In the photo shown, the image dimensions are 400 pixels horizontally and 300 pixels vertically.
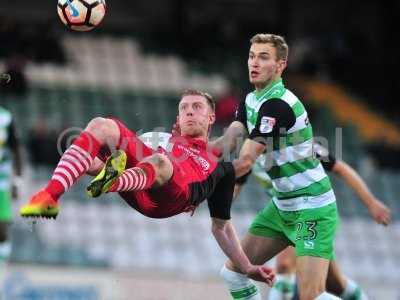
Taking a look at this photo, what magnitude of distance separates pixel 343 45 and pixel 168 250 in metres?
7.71

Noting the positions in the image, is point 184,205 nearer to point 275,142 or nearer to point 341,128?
point 275,142

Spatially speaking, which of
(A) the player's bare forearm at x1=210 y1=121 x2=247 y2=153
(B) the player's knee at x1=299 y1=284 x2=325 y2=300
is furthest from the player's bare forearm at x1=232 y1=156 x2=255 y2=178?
(B) the player's knee at x1=299 y1=284 x2=325 y2=300

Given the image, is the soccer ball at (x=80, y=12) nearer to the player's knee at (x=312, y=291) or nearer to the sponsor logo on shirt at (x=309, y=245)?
the sponsor logo on shirt at (x=309, y=245)

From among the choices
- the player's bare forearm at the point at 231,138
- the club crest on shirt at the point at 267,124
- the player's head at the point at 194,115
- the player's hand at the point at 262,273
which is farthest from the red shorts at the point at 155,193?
the player's bare forearm at the point at 231,138

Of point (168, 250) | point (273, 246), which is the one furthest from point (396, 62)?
point (273, 246)

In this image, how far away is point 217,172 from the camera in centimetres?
747

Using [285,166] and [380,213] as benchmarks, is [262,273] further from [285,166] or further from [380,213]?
[380,213]

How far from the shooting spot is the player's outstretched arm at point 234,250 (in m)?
7.58

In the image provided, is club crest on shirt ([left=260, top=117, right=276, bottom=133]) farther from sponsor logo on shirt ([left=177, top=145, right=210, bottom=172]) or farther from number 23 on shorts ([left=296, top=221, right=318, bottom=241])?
number 23 on shorts ([left=296, top=221, right=318, bottom=241])

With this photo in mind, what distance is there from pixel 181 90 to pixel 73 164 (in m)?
12.1

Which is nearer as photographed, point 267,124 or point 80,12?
point 267,124

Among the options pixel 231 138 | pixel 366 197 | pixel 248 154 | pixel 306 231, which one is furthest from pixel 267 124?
pixel 366 197

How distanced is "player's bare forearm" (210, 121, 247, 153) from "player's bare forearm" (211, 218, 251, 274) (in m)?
A: 0.71

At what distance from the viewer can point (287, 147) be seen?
7668mm
